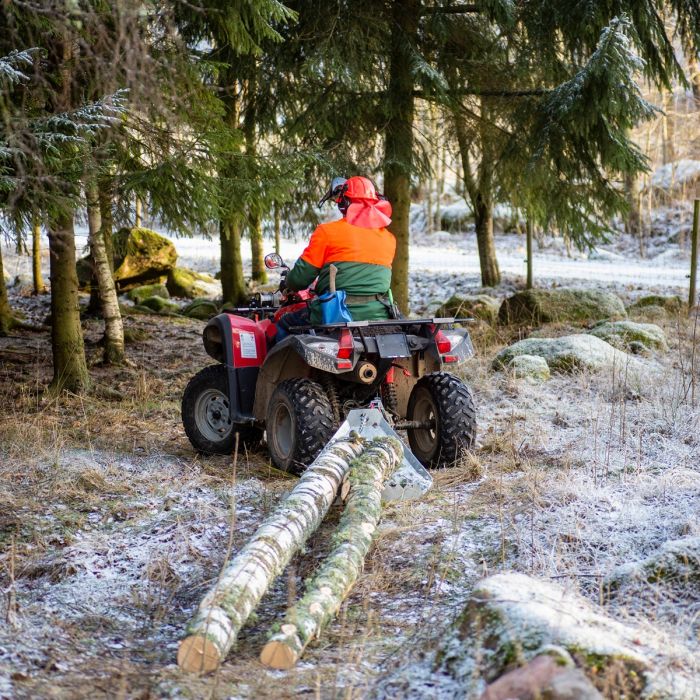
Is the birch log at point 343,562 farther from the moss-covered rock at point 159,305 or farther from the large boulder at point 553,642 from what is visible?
the moss-covered rock at point 159,305

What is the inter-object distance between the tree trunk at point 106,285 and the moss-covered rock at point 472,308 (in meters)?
5.11

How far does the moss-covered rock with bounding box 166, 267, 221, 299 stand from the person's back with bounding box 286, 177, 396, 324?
12946 millimetres

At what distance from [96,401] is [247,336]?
2699 millimetres

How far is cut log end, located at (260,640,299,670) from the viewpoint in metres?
3.15

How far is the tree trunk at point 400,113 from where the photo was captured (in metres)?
10.3

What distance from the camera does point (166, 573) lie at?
4223 mm

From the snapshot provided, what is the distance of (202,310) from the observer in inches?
618

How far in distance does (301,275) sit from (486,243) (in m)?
11.4

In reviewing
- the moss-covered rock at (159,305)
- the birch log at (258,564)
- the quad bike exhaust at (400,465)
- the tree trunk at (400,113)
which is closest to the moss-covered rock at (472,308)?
the tree trunk at (400,113)

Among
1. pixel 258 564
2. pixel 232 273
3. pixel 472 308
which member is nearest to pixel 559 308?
pixel 472 308

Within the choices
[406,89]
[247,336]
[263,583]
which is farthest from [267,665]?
[406,89]

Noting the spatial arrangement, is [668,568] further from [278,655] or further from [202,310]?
[202,310]

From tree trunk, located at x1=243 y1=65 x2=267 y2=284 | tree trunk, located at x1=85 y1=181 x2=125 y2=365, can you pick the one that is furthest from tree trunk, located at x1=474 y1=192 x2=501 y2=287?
tree trunk, located at x1=85 y1=181 x2=125 y2=365

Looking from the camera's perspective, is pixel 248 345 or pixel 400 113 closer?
pixel 248 345
